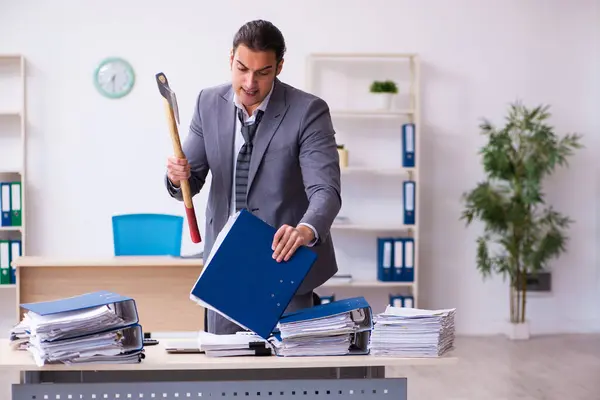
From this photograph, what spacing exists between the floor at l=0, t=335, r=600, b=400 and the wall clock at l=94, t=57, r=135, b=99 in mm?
2183

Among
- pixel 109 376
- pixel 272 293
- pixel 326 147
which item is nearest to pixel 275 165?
pixel 326 147

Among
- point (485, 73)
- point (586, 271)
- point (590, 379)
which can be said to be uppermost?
point (485, 73)

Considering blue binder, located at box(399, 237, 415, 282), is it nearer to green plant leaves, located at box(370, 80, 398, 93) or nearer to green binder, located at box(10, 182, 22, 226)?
green plant leaves, located at box(370, 80, 398, 93)

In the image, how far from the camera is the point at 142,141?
6383mm

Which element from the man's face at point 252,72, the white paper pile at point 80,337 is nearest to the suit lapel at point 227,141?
the man's face at point 252,72

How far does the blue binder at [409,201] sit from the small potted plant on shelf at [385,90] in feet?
1.92

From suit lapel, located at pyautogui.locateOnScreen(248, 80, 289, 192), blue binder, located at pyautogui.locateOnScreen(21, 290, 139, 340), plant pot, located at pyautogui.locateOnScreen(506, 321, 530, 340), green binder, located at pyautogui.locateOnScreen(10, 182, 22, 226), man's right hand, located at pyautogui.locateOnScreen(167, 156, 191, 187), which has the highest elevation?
suit lapel, located at pyautogui.locateOnScreen(248, 80, 289, 192)

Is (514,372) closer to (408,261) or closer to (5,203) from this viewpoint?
(408,261)

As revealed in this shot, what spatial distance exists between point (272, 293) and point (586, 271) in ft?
16.9

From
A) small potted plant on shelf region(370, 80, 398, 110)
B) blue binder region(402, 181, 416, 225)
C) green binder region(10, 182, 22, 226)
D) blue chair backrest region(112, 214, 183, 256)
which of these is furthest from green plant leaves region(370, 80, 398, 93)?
green binder region(10, 182, 22, 226)

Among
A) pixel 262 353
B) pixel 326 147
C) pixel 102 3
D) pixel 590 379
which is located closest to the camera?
pixel 262 353

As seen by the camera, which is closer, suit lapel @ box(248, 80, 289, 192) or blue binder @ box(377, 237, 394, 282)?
suit lapel @ box(248, 80, 289, 192)

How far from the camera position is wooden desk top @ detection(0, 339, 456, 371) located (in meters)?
2.22

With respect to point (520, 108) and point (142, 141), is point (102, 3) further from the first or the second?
point (520, 108)
